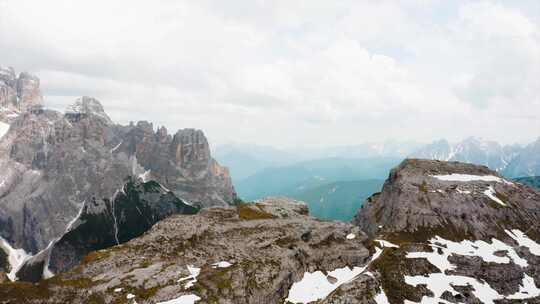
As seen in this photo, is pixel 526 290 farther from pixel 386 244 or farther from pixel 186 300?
pixel 186 300

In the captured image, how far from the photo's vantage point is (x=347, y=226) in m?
114

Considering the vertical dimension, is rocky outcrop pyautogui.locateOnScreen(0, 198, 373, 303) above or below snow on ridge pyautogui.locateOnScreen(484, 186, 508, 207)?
below

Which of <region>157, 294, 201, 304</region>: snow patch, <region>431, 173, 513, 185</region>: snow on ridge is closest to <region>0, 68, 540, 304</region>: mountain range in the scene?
<region>157, 294, 201, 304</region>: snow patch

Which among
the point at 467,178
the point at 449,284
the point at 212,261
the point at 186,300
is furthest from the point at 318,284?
the point at 467,178

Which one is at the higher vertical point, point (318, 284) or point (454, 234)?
point (454, 234)

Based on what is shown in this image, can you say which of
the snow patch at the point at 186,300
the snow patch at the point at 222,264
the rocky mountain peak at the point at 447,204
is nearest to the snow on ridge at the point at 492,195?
the rocky mountain peak at the point at 447,204

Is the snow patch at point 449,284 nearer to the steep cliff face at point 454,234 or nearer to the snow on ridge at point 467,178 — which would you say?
the steep cliff face at point 454,234

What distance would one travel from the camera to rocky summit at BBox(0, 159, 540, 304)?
247 ft

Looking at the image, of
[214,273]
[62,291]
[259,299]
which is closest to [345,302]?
[259,299]

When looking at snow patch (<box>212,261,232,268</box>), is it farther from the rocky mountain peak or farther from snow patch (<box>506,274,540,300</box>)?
snow patch (<box>506,274,540,300</box>)

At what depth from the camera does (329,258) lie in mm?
97688

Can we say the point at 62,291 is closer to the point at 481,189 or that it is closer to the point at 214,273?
the point at 214,273

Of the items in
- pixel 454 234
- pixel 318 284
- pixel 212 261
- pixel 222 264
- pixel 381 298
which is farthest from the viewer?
pixel 454 234

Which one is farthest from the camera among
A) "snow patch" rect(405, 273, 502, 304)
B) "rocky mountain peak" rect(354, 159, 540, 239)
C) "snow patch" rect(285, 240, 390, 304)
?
"rocky mountain peak" rect(354, 159, 540, 239)
